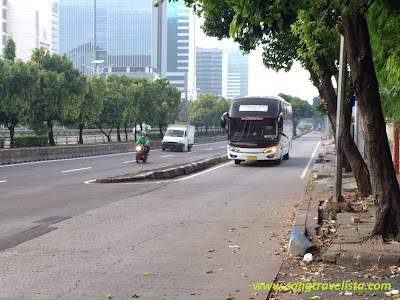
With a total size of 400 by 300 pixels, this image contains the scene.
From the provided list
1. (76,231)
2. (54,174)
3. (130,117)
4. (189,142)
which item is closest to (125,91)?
(130,117)

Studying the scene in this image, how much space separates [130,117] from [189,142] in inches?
690

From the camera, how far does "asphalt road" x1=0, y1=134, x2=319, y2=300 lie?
6.65 m

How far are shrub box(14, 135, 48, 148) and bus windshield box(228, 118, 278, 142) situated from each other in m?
17.9

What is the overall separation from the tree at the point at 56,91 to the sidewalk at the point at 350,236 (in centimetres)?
3362

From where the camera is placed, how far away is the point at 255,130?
2981 cm

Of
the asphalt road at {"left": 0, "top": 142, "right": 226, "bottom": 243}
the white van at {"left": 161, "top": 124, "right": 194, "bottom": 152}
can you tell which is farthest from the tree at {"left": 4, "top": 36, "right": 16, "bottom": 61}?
the asphalt road at {"left": 0, "top": 142, "right": 226, "bottom": 243}

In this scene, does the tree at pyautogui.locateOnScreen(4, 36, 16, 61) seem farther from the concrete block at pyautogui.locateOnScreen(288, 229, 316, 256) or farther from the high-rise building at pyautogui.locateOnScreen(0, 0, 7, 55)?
the high-rise building at pyautogui.locateOnScreen(0, 0, 7, 55)

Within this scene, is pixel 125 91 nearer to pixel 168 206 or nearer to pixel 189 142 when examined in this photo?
pixel 189 142

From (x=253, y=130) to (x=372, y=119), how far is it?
20.8m

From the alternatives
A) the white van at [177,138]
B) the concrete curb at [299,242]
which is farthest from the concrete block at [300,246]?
the white van at [177,138]

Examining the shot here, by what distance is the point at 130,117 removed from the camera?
66.9m

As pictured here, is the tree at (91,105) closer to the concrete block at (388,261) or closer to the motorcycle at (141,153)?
the motorcycle at (141,153)

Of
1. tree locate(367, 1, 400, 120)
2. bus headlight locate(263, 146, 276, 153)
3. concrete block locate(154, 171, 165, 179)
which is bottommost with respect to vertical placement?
concrete block locate(154, 171, 165, 179)

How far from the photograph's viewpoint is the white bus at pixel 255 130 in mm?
29531
